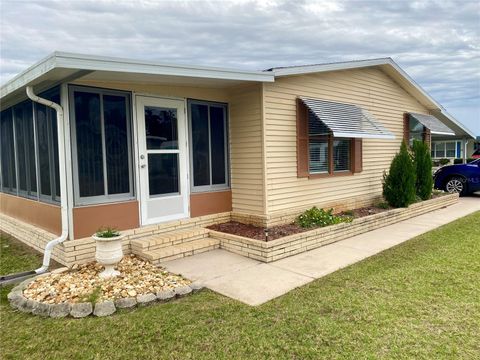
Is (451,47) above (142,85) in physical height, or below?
above

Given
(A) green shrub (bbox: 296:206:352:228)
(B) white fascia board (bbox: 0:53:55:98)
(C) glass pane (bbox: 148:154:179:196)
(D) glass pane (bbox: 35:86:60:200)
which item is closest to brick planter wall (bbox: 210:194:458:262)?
(A) green shrub (bbox: 296:206:352:228)

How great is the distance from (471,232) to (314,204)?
2953mm

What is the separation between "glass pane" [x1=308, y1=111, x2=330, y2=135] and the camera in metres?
7.24

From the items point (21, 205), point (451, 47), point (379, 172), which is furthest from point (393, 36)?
point (21, 205)

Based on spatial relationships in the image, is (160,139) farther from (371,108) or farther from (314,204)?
(371,108)

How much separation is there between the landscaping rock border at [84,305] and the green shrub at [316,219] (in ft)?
10.8

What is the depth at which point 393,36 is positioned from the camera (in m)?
12.3

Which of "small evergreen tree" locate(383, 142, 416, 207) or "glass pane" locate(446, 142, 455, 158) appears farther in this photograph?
"glass pane" locate(446, 142, 455, 158)

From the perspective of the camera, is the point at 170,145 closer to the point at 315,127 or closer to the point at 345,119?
the point at 315,127

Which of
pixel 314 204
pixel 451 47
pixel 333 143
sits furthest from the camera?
pixel 451 47

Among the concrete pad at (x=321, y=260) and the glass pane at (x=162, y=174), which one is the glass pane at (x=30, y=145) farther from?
the concrete pad at (x=321, y=260)

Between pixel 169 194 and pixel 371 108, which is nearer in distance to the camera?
pixel 169 194

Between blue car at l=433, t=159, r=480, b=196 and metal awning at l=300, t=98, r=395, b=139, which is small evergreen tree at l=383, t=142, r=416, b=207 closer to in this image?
metal awning at l=300, t=98, r=395, b=139

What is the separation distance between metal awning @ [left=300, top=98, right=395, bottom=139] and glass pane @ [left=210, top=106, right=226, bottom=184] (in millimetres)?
1661
